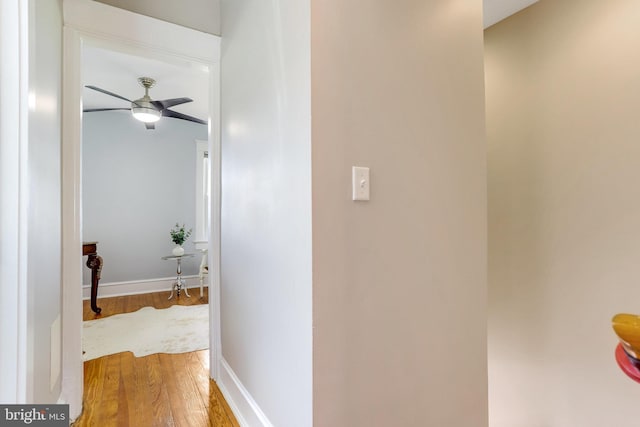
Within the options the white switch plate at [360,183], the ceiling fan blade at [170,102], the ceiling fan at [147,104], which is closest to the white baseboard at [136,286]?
the ceiling fan at [147,104]

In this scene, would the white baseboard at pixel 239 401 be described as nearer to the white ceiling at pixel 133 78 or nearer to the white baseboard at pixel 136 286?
the white ceiling at pixel 133 78

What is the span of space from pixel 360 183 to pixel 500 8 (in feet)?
6.58

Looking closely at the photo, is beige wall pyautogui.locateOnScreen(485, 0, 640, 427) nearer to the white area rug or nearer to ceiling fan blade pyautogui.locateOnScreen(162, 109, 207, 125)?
the white area rug

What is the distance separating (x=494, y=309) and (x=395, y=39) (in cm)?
206

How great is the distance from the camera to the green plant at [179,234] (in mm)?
4461

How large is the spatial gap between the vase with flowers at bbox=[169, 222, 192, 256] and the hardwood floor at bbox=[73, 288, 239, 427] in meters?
2.00

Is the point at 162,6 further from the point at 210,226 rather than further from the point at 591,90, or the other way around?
the point at 591,90

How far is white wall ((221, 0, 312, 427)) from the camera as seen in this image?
1118mm

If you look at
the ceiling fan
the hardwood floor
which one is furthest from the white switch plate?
the ceiling fan

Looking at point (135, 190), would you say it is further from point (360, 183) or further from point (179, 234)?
point (360, 183)

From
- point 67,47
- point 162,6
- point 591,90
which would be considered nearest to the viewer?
point 67,47

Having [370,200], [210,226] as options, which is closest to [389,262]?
[370,200]

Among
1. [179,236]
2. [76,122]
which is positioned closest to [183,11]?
[76,122]

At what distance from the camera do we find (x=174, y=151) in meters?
4.73
